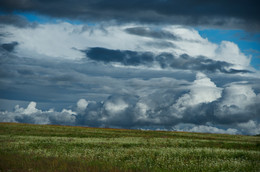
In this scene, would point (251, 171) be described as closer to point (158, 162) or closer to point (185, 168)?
point (185, 168)

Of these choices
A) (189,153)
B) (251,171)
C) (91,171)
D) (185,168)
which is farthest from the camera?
(189,153)

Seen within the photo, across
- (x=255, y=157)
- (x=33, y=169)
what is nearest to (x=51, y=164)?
(x=33, y=169)

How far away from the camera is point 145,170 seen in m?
15.9

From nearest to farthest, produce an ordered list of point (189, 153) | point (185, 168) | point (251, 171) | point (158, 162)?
point (251, 171) < point (185, 168) < point (158, 162) < point (189, 153)

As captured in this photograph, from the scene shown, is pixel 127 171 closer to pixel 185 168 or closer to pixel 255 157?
pixel 185 168

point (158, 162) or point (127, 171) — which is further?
point (158, 162)

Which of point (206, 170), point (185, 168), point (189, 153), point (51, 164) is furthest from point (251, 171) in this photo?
point (51, 164)

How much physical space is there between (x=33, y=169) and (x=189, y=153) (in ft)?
47.8

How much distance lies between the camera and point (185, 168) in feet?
58.6

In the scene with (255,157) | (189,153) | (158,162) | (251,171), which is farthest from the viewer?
(189,153)

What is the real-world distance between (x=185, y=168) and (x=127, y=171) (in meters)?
4.53

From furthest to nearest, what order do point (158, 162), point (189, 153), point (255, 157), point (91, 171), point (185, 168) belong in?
point (189, 153) < point (255, 157) < point (158, 162) < point (185, 168) < point (91, 171)

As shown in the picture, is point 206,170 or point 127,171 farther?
point 206,170

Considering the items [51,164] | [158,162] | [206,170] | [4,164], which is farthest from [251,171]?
[4,164]
